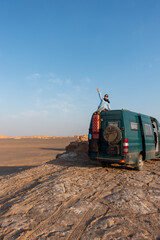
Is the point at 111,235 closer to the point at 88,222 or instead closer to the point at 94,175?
the point at 88,222

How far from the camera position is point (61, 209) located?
3.70 meters

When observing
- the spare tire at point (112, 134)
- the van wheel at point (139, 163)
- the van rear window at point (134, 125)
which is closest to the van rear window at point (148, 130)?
the van rear window at point (134, 125)

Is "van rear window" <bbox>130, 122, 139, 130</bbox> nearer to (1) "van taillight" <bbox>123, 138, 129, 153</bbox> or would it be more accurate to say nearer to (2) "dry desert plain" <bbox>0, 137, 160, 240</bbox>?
(1) "van taillight" <bbox>123, 138, 129, 153</bbox>

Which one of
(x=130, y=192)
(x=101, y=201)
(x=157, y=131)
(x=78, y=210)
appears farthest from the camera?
(x=157, y=131)

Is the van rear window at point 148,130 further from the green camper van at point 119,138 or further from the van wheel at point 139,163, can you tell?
the van wheel at point 139,163

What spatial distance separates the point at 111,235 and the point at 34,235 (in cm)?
125

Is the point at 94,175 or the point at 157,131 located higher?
the point at 157,131

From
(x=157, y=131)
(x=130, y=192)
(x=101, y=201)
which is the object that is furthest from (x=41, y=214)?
(x=157, y=131)

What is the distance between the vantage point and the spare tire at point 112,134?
6613 millimetres

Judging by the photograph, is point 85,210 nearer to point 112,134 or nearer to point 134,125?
point 112,134

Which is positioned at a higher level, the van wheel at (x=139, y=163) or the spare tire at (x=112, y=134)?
the spare tire at (x=112, y=134)

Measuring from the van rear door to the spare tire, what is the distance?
183 centimetres

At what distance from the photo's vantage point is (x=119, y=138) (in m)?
6.59

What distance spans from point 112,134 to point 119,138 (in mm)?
306
